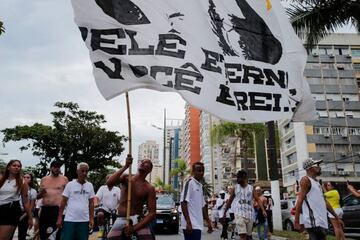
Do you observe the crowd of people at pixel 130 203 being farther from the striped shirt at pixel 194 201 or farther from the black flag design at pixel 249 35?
the black flag design at pixel 249 35

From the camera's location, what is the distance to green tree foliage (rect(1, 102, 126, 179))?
39.2 meters

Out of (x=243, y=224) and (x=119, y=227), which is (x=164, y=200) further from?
(x=119, y=227)

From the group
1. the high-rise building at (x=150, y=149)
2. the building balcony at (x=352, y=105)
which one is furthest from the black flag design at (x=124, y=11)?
the high-rise building at (x=150, y=149)

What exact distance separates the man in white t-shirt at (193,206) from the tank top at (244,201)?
8.00ft

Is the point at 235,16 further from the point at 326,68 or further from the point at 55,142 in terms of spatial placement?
the point at 326,68

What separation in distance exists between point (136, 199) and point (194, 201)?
1.20 meters

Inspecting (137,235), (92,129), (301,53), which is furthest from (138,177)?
(92,129)

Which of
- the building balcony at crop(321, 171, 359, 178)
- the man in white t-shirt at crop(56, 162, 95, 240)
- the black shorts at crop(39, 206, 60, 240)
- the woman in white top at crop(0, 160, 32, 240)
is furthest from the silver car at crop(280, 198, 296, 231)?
the building balcony at crop(321, 171, 359, 178)

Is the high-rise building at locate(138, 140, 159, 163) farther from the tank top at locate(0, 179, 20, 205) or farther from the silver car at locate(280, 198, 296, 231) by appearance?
the tank top at locate(0, 179, 20, 205)

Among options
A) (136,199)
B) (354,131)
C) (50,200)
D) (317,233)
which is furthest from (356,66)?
(136,199)

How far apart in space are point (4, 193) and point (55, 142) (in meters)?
35.0

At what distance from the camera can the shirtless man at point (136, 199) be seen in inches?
171

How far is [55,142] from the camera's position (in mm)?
39625

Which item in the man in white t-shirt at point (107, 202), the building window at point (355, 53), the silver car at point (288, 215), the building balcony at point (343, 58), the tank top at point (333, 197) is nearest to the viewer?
the man in white t-shirt at point (107, 202)
